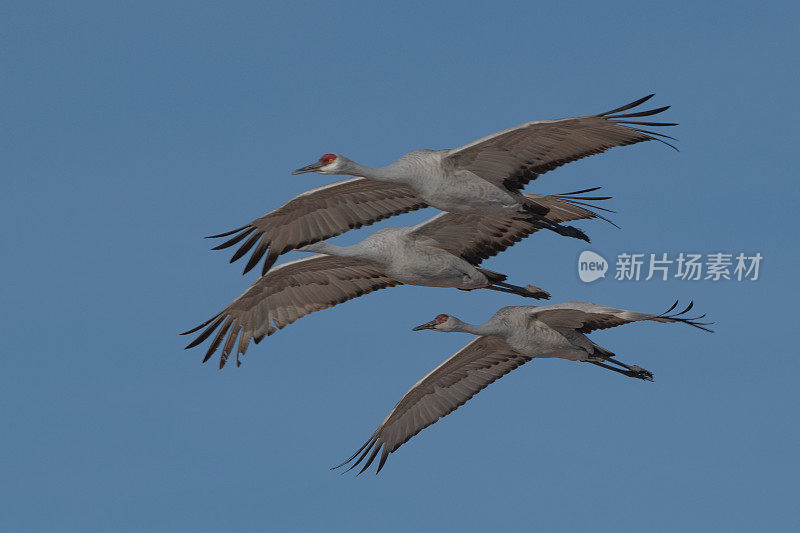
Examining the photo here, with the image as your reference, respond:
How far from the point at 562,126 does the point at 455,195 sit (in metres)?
1.82

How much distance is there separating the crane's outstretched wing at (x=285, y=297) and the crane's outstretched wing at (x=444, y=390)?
5.69 feet

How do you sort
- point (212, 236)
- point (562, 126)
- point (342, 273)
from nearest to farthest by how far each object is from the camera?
point (562, 126)
point (212, 236)
point (342, 273)

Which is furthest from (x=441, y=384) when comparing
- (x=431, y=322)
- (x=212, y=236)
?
(x=212, y=236)

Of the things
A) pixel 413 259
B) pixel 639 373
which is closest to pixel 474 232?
pixel 413 259

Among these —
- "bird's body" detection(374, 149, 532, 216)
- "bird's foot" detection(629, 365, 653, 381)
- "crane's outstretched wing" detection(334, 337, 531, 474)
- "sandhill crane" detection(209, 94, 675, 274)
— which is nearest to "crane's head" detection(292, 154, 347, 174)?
"sandhill crane" detection(209, 94, 675, 274)

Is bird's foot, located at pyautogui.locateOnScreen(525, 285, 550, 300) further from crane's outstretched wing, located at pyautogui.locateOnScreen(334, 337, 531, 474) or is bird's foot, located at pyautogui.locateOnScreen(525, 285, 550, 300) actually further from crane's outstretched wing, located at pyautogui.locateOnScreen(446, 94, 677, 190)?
crane's outstretched wing, located at pyautogui.locateOnScreen(446, 94, 677, 190)

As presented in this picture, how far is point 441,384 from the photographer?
25.2 m

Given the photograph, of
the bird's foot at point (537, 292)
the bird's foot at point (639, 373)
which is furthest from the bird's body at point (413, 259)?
the bird's foot at point (639, 373)

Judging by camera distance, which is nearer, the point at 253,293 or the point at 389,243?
the point at 389,243

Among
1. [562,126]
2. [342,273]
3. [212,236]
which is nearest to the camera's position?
[562,126]

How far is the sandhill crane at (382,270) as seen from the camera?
2317 cm

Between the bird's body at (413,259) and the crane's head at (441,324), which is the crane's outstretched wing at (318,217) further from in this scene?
the crane's head at (441,324)

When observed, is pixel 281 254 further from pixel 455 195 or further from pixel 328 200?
pixel 455 195

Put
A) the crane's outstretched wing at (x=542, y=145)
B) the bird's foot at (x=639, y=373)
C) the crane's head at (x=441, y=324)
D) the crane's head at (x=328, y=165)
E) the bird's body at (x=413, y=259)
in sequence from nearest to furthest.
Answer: the crane's outstretched wing at (x=542, y=145)
the crane's head at (x=328, y=165)
the bird's body at (x=413, y=259)
the crane's head at (x=441, y=324)
the bird's foot at (x=639, y=373)
